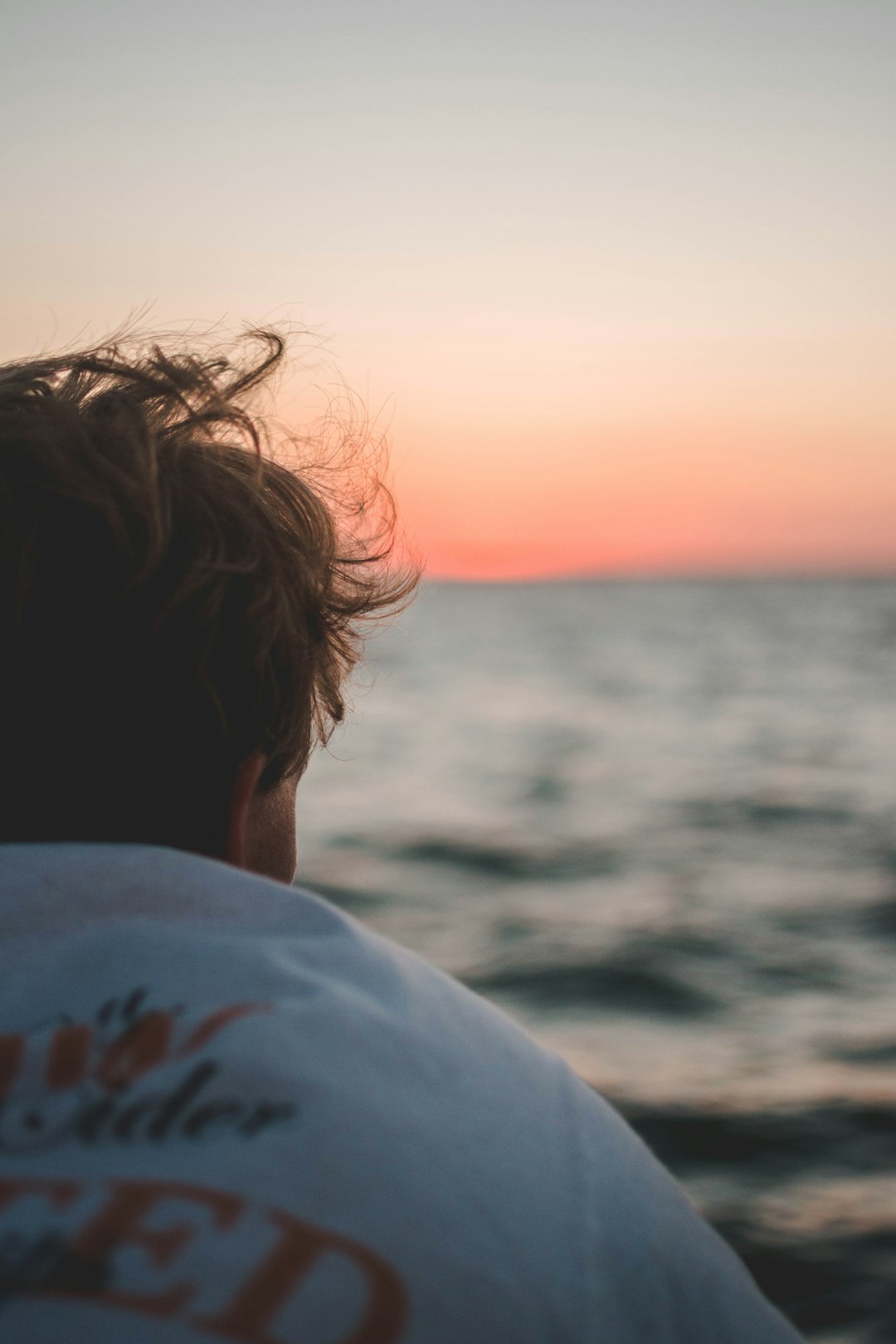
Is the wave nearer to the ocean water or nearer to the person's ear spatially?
the ocean water

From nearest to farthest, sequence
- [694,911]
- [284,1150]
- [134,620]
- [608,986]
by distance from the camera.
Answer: [284,1150] → [134,620] → [608,986] → [694,911]

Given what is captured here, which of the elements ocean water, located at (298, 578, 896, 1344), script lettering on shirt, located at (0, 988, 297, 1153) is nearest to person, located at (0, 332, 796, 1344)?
script lettering on shirt, located at (0, 988, 297, 1153)

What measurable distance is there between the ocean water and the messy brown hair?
61cm

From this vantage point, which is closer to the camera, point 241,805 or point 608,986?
point 241,805

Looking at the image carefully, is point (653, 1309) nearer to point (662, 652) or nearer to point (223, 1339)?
point (223, 1339)

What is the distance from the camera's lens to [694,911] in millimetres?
5789

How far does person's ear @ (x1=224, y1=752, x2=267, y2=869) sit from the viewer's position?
3.61ft

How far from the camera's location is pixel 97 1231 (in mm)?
634

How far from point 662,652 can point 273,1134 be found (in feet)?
96.8

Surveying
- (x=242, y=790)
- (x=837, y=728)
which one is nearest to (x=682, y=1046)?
(x=242, y=790)

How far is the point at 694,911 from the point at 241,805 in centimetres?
500

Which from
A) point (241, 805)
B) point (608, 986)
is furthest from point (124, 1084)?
point (608, 986)

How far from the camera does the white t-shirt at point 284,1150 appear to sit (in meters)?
0.63

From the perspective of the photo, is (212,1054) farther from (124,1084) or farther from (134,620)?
(134,620)
